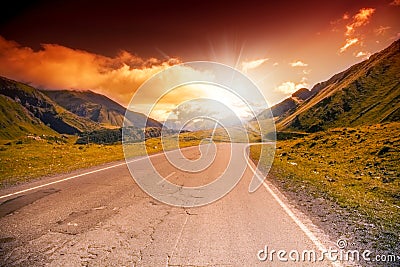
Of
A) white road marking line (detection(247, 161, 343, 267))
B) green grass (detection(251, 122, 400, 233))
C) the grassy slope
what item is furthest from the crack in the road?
green grass (detection(251, 122, 400, 233))

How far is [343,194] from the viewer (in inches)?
450

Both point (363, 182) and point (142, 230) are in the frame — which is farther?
point (363, 182)

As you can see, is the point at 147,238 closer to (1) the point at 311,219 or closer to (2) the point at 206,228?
(2) the point at 206,228

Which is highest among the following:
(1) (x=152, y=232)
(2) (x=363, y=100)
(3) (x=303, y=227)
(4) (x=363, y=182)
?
(2) (x=363, y=100)

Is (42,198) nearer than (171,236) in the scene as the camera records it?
No

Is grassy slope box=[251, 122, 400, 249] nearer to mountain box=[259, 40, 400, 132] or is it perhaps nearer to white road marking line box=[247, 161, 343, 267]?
white road marking line box=[247, 161, 343, 267]

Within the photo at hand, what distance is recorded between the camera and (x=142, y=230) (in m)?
6.75

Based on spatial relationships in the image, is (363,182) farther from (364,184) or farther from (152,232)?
(152,232)

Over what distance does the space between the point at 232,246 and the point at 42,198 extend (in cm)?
757

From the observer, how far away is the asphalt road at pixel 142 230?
5215mm

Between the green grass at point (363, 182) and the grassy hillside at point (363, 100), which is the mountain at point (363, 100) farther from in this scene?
the green grass at point (363, 182)

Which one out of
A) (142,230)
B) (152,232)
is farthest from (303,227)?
(142,230)

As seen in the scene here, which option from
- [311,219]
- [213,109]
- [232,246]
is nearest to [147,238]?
[232,246]

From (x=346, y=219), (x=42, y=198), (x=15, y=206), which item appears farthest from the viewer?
(x=42, y=198)
